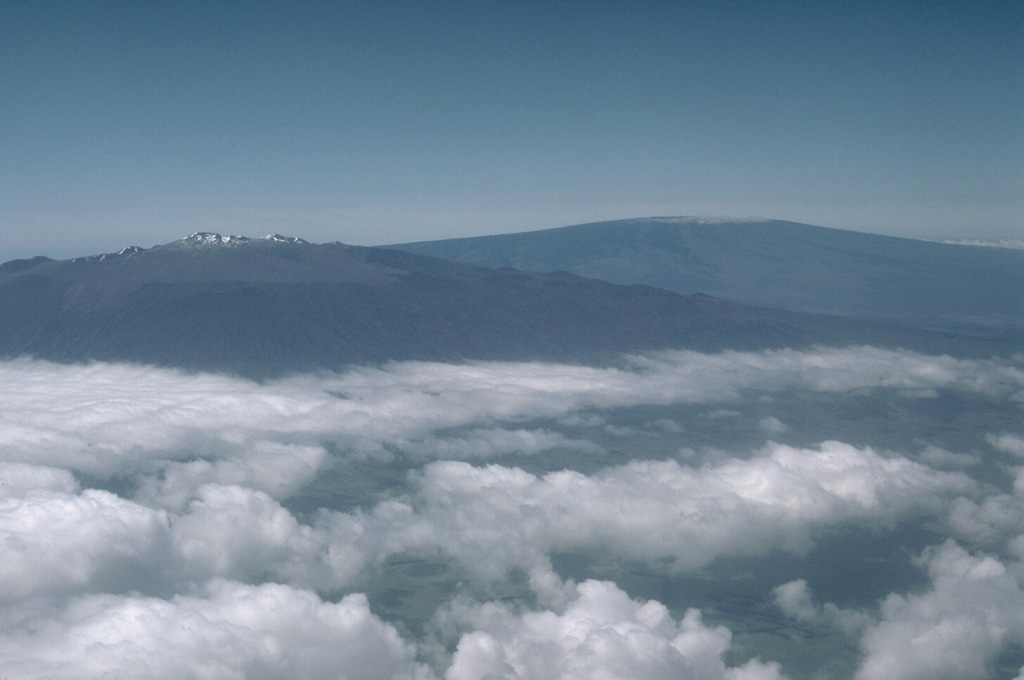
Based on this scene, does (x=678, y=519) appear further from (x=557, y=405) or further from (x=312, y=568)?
(x=557, y=405)

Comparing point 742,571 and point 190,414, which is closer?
point 742,571

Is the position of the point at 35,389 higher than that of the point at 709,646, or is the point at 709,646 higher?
the point at 35,389

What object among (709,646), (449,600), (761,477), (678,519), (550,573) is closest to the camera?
(709,646)

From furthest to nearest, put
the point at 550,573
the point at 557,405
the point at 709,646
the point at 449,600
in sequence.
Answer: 1. the point at 557,405
2. the point at 550,573
3. the point at 449,600
4. the point at 709,646

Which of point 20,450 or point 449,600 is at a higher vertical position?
point 20,450

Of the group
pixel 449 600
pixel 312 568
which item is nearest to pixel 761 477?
pixel 449 600

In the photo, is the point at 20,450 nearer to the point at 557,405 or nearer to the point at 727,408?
the point at 557,405

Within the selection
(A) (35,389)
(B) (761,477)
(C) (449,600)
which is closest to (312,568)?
(C) (449,600)

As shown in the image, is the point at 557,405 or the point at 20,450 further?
the point at 557,405

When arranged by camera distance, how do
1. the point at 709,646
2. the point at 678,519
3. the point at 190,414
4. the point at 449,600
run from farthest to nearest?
the point at 190,414, the point at 678,519, the point at 449,600, the point at 709,646
